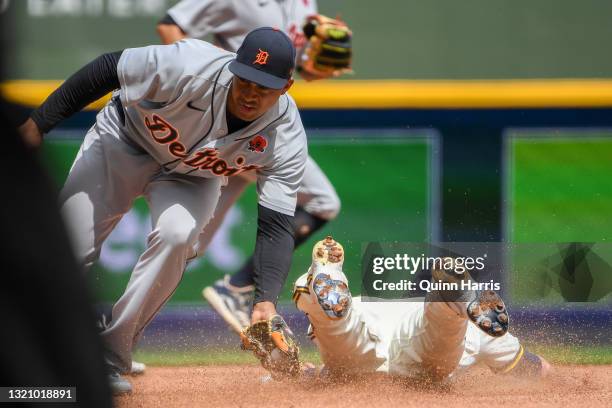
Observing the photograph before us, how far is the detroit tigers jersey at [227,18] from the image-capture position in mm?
4262

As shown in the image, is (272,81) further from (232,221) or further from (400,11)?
(400,11)

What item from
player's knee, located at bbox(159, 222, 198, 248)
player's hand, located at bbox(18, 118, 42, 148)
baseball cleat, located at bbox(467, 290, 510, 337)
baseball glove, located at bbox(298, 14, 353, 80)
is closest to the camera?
player's hand, located at bbox(18, 118, 42, 148)

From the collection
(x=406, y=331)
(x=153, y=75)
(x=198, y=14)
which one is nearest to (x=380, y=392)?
(x=406, y=331)

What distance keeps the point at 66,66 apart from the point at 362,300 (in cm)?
303

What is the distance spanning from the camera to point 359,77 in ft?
19.0

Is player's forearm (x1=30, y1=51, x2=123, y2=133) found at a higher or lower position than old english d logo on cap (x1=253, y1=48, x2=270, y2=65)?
lower

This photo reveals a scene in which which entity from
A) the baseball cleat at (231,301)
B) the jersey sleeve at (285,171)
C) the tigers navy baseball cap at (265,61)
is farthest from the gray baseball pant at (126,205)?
the baseball cleat at (231,301)

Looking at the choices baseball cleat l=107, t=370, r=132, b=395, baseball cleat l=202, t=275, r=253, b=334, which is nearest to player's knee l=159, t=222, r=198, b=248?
baseball cleat l=107, t=370, r=132, b=395

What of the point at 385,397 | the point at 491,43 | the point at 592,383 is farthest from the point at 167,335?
the point at 491,43

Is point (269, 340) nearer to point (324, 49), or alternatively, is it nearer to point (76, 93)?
point (76, 93)

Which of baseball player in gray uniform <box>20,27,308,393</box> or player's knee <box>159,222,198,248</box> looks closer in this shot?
baseball player in gray uniform <box>20,27,308,393</box>

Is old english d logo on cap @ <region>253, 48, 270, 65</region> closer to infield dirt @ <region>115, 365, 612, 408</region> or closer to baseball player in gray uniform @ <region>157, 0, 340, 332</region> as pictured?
infield dirt @ <region>115, 365, 612, 408</region>

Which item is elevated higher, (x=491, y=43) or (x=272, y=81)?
(x=491, y=43)

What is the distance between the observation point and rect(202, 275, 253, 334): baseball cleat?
14.1 feet
